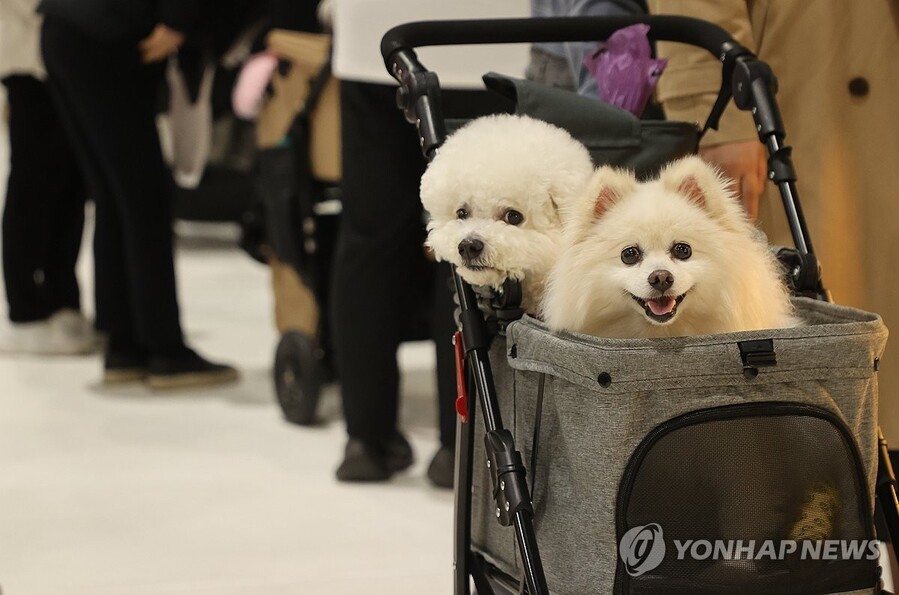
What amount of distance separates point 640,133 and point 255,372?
8.67 feet

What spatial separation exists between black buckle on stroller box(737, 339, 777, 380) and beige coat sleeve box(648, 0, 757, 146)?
70 cm

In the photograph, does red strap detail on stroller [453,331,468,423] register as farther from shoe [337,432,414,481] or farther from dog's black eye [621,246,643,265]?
shoe [337,432,414,481]

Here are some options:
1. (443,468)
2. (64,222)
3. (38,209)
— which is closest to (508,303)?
(443,468)

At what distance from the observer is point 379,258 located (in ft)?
8.89

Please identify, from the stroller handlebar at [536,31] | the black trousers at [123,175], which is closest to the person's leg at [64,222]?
the black trousers at [123,175]

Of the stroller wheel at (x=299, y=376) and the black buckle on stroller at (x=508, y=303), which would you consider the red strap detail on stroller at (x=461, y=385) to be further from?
the stroller wheel at (x=299, y=376)

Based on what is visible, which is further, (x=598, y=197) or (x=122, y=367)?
(x=122, y=367)

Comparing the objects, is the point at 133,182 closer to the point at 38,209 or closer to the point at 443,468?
the point at 38,209

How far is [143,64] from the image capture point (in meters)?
3.59

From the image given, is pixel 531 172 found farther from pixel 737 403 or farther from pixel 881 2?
pixel 881 2

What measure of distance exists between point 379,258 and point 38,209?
6.35ft

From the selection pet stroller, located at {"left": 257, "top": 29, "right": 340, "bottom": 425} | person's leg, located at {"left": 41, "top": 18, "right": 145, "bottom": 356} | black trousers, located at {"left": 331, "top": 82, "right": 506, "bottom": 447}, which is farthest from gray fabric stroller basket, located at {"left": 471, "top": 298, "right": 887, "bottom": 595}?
person's leg, located at {"left": 41, "top": 18, "right": 145, "bottom": 356}

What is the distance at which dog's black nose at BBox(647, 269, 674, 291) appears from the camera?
1315 mm

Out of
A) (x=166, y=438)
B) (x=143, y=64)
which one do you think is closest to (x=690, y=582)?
(x=166, y=438)
